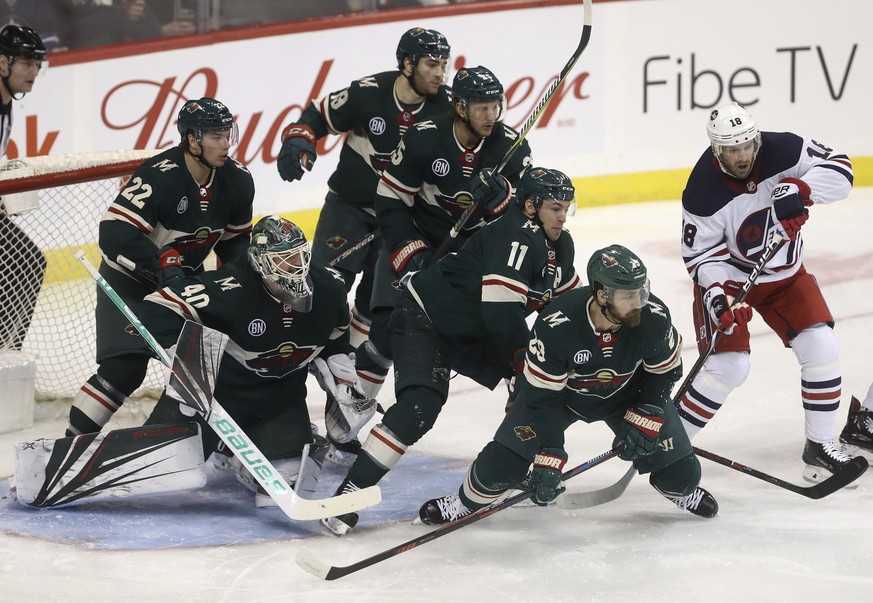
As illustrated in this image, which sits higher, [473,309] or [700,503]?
[473,309]

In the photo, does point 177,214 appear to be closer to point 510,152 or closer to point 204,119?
point 204,119

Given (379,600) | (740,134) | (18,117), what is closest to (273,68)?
(18,117)

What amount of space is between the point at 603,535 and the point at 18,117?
3303mm

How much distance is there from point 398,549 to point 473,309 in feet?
2.40

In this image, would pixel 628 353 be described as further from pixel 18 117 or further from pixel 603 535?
pixel 18 117

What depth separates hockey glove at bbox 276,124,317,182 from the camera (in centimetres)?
447

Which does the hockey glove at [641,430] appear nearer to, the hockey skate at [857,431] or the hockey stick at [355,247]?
the hockey skate at [857,431]

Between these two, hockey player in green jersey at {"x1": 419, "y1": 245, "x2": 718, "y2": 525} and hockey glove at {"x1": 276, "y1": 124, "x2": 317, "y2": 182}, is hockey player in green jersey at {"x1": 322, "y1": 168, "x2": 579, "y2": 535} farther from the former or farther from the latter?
hockey glove at {"x1": 276, "y1": 124, "x2": 317, "y2": 182}

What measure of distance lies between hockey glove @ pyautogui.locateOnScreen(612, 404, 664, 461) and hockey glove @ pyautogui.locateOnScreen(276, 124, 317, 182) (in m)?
1.49

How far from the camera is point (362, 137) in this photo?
15.4 feet

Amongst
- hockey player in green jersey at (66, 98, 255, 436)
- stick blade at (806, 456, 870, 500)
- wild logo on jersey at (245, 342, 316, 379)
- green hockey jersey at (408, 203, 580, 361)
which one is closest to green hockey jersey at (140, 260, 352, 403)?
wild logo on jersey at (245, 342, 316, 379)

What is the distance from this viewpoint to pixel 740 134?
3.85 metres

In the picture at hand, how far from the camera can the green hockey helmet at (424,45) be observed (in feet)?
14.3

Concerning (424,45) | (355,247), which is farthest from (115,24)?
(424,45)
